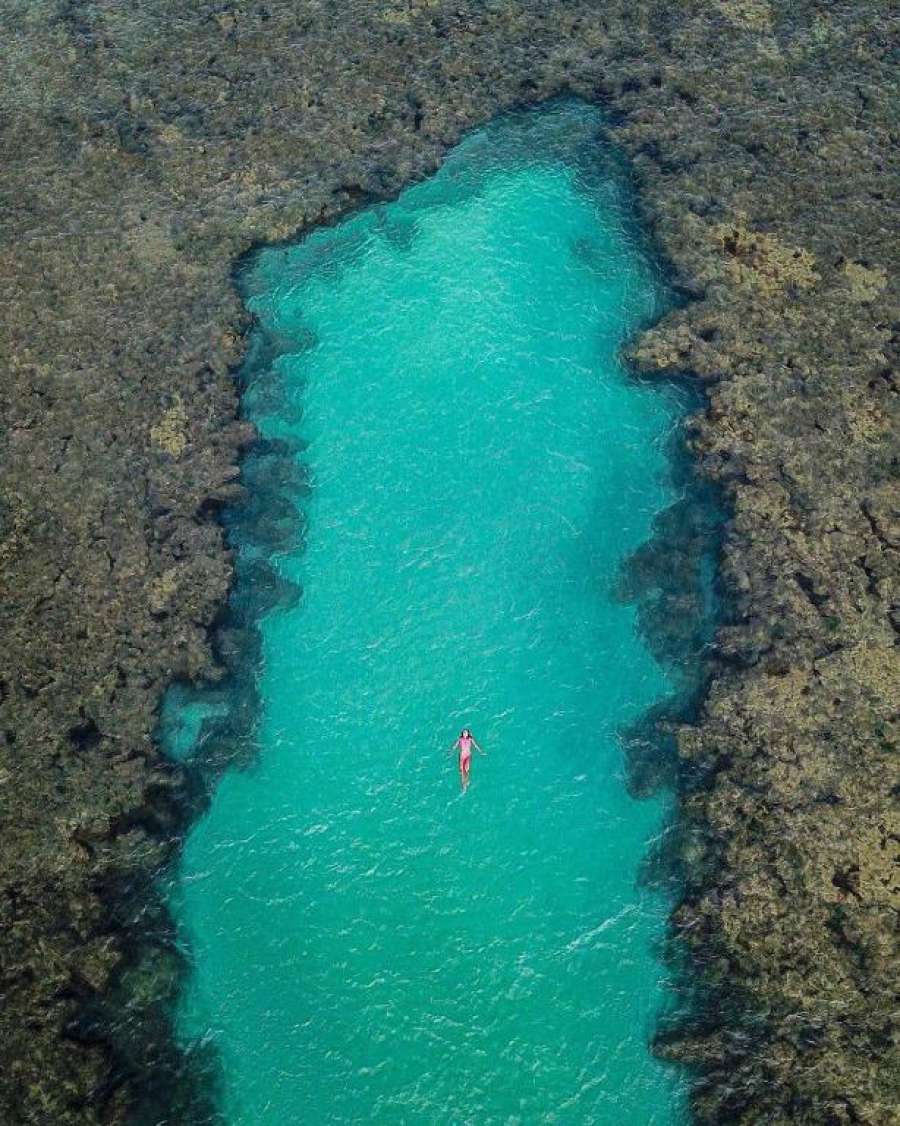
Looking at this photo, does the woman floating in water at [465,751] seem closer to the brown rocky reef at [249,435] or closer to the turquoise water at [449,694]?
the turquoise water at [449,694]

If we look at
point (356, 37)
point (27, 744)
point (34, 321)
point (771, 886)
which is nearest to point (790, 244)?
point (356, 37)

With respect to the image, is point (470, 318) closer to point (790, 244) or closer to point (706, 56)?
point (790, 244)

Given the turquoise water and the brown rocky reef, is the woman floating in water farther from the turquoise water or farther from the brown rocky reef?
the brown rocky reef

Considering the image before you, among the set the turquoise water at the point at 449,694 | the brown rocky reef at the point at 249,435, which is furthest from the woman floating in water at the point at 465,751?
the brown rocky reef at the point at 249,435

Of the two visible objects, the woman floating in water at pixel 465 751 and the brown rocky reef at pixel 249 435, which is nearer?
the brown rocky reef at pixel 249 435

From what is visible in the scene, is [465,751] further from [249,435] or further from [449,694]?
[249,435]

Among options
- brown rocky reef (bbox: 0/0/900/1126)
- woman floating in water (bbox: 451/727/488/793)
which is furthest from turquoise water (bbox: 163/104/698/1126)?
brown rocky reef (bbox: 0/0/900/1126)
